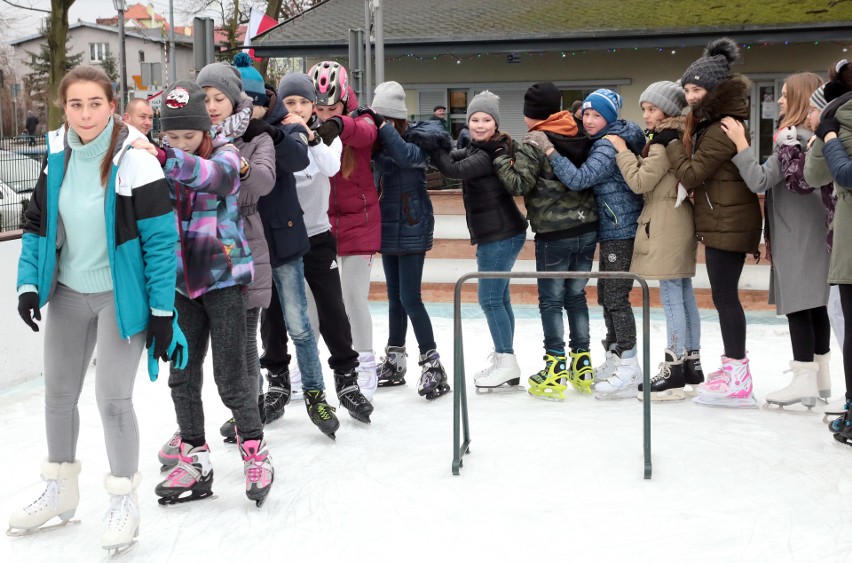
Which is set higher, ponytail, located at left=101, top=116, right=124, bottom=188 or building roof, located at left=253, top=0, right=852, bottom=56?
building roof, located at left=253, top=0, right=852, bottom=56

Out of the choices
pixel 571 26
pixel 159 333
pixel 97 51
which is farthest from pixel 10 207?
pixel 97 51

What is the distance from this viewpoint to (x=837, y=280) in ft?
13.2

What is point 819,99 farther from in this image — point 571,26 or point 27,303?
point 571,26

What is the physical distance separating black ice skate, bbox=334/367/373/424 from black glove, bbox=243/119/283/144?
1272 millimetres

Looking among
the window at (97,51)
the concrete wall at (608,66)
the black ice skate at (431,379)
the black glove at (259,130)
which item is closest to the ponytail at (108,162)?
the black glove at (259,130)

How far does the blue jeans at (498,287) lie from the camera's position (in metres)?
5.10

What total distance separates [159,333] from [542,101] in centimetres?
268

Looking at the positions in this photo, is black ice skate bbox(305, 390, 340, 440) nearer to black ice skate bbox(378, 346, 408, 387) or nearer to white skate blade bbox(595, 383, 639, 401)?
black ice skate bbox(378, 346, 408, 387)

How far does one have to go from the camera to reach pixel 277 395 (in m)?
4.76

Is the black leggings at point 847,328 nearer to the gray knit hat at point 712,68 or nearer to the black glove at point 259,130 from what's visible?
the gray knit hat at point 712,68

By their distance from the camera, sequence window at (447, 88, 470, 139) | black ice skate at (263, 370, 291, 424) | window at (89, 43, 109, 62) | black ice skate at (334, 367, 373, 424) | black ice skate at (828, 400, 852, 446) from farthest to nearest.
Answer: window at (89, 43, 109, 62), window at (447, 88, 470, 139), black ice skate at (263, 370, 291, 424), black ice skate at (334, 367, 373, 424), black ice skate at (828, 400, 852, 446)

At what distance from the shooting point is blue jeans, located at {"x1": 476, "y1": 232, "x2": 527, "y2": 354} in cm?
510

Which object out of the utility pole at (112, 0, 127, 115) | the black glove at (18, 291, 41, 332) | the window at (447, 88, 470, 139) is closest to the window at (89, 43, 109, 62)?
the utility pole at (112, 0, 127, 115)

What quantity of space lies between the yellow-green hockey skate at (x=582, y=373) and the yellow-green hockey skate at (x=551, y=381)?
9cm
